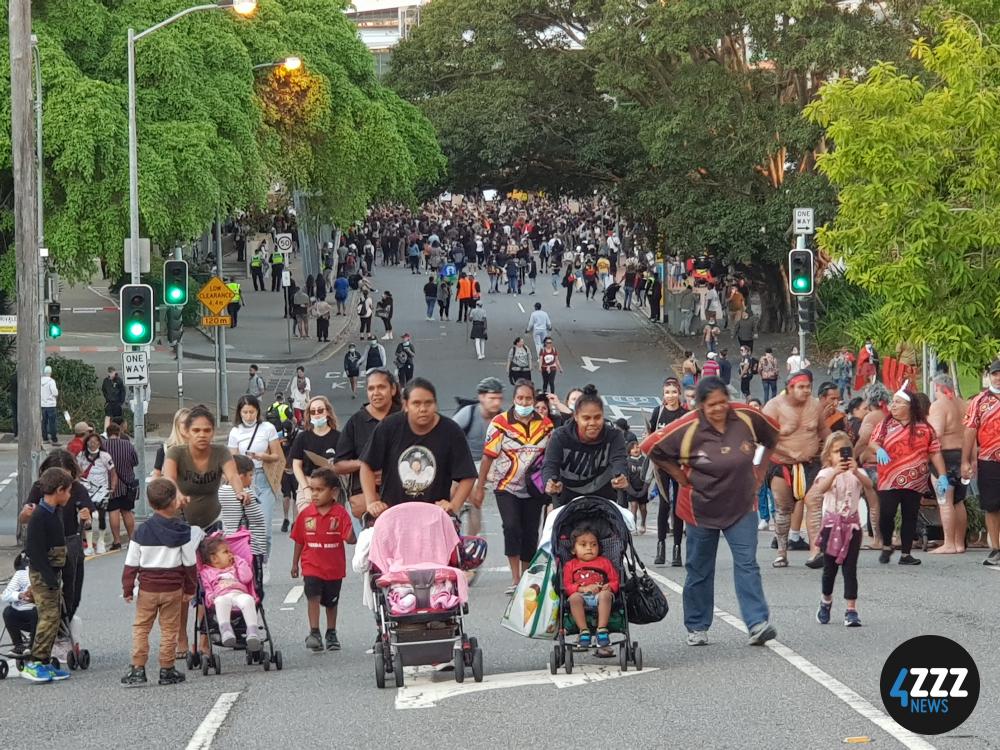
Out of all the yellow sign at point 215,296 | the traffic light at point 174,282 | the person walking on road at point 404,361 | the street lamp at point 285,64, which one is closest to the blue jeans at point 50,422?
the yellow sign at point 215,296

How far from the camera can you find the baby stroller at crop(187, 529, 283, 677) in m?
12.4

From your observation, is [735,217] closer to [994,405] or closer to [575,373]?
[575,373]

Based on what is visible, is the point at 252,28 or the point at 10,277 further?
the point at 252,28

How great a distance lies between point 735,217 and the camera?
49.3 metres

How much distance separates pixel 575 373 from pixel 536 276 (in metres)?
26.2

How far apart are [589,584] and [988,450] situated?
7.27 metres

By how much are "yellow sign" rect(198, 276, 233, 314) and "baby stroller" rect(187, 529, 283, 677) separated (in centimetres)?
2511

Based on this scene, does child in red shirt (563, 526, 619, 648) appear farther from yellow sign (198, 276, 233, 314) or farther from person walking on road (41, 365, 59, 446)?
yellow sign (198, 276, 233, 314)

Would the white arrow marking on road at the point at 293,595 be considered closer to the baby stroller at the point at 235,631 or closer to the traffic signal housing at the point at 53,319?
the baby stroller at the point at 235,631

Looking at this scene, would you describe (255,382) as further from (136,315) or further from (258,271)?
(258,271)

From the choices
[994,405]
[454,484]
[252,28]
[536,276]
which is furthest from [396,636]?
[536,276]

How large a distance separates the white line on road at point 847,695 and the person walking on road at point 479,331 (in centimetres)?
3488

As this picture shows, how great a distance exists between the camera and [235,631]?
12.7 m

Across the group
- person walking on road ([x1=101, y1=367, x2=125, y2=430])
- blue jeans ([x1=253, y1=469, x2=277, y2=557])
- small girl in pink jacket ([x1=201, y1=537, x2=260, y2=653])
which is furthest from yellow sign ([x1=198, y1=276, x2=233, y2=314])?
small girl in pink jacket ([x1=201, y1=537, x2=260, y2=653])
